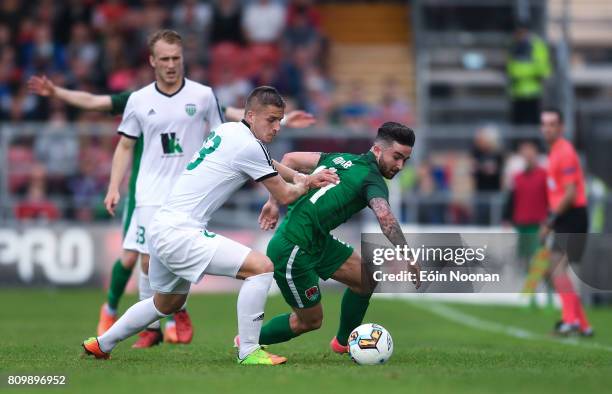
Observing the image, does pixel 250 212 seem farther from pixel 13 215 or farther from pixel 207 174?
pixel 207 174

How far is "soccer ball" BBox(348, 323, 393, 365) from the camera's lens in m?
9.66

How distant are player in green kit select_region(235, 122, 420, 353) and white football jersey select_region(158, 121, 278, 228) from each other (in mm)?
465

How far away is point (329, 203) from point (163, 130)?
2.32 meters

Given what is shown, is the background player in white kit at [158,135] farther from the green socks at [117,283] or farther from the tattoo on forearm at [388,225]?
the tattoo on forearm at [388,225]

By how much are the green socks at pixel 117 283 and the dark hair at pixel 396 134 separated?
134 inches

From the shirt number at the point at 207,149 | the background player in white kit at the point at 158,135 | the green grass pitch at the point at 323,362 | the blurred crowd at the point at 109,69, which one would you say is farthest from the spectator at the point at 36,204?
the shirt number at the point at 207,149

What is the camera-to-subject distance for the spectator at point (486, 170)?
21469mm

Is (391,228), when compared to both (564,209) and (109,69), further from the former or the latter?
(109,69)

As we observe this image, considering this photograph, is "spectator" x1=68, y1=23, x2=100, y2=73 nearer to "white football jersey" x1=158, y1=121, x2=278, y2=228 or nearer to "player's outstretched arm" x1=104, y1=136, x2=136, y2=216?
"player's outstretched arm" x1=104, y1=136, x2=136, y2=216

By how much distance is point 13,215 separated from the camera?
21.0 m

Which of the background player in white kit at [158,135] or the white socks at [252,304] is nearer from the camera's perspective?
the white socks at [252,304]

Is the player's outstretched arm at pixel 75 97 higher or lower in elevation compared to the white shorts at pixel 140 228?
higher

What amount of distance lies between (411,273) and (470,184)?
44.4ft

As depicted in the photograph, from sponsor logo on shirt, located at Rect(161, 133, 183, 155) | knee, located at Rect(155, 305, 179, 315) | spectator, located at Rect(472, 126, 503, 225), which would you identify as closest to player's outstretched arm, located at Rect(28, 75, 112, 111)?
sponsor logo on shirt, located at Rect(161, 133, 183, 155)
